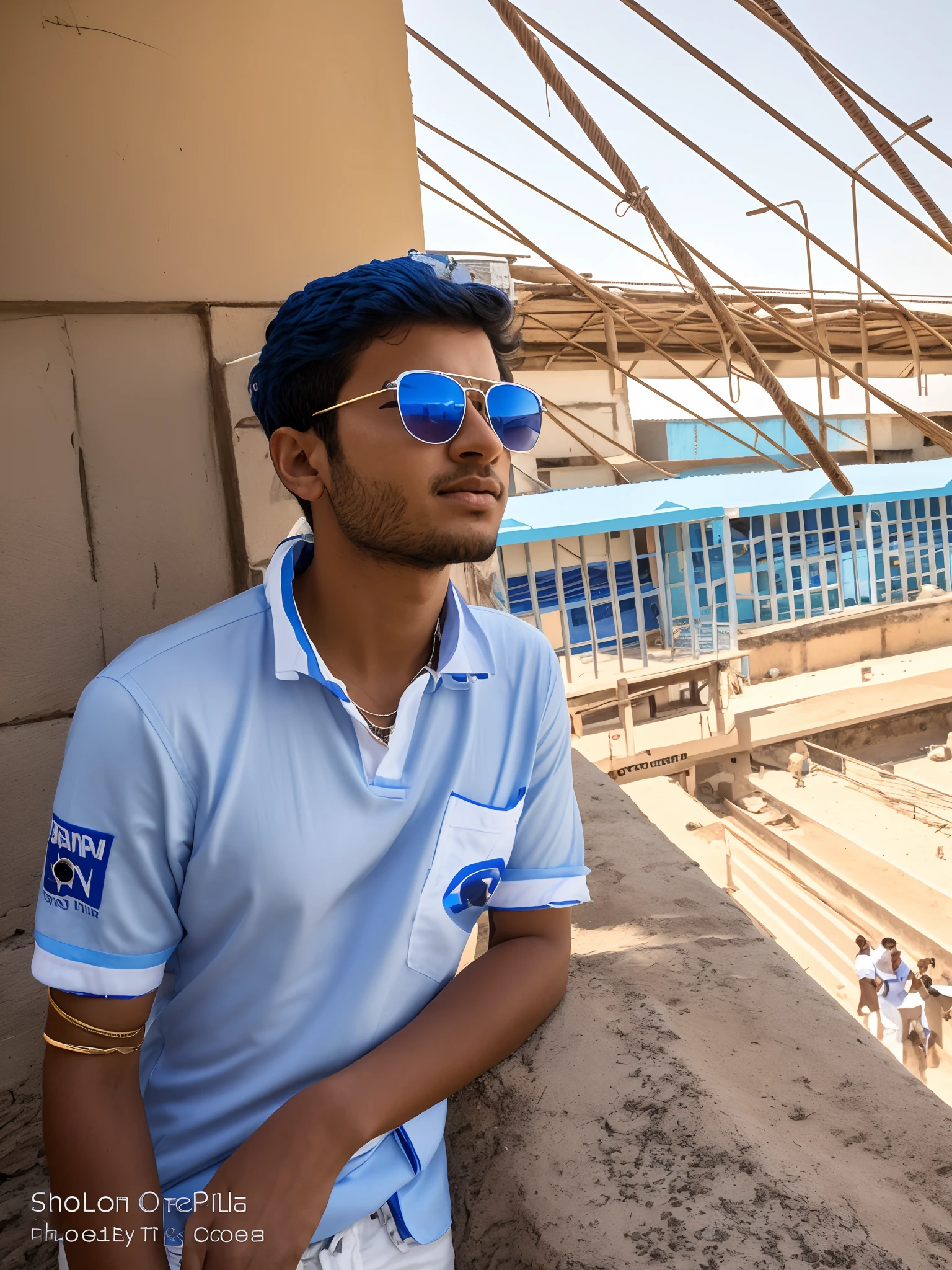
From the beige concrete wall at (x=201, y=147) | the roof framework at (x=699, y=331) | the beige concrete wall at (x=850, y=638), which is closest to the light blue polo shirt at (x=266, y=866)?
the beige concrete wall at (x=201, y=147)

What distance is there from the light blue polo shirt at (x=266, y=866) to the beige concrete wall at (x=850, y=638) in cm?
1304

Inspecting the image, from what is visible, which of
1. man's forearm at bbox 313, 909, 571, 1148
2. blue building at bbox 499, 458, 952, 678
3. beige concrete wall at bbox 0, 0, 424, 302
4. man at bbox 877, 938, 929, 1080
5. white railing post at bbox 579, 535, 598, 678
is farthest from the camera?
white railing post at bbox 579, 535, 598, 678

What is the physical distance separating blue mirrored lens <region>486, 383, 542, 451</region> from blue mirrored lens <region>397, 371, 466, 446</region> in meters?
0.09

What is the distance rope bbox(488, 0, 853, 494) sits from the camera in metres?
2.70

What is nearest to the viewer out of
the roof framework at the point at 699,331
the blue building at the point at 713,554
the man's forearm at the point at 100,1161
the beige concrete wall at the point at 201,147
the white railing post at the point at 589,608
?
the man's forearm at the point at 100,1161

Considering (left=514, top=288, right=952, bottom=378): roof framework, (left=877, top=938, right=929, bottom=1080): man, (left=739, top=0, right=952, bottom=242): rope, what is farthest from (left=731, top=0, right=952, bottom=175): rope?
(left=877, top=938, right=929, bottom=1080): man

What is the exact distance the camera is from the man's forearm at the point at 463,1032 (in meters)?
1.04

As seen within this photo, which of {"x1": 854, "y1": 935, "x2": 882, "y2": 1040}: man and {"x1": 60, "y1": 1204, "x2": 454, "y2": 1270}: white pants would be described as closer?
{"x1": 60, "y1": 1204, "x2": 454, "y2": 1270}: white pants

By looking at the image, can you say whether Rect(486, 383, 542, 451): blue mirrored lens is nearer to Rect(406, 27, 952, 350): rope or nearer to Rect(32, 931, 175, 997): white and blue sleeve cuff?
Rect(32, 931, 175, 997): white and blue sleeve cuff

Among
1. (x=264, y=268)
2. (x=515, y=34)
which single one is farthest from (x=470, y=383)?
(x=515, y=34)

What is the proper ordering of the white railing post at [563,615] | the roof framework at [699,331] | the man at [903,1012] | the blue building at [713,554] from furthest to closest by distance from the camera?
the blue building at [713,554] → the white railing post at [563,615] → the roof framework at [699,331] → the man at [903,1012]

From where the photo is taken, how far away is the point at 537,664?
135cm

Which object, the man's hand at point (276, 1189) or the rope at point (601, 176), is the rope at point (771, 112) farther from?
the man's hand at point (276, 1189)

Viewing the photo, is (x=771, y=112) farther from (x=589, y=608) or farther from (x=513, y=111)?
(x=589, y=608)
